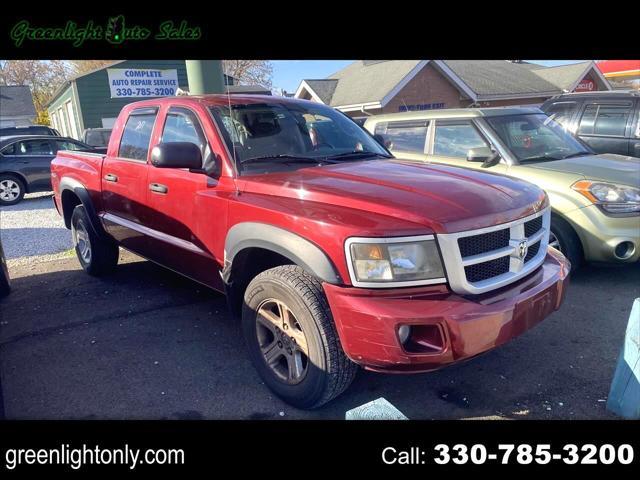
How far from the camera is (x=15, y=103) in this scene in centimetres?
3691

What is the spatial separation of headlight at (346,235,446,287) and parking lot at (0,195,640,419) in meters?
0.97

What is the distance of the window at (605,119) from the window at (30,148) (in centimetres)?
1200

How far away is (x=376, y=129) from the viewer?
23.0 feet

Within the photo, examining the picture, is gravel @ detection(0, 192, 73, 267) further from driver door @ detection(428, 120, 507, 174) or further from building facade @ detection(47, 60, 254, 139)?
building facade @ detection(47, 60, 254, 139)

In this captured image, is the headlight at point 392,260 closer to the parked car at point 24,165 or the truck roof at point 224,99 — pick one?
the truck roof at point 224,99

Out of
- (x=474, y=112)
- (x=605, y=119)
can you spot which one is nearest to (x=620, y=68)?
(x=605, y=119)

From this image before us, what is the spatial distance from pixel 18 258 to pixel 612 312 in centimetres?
713

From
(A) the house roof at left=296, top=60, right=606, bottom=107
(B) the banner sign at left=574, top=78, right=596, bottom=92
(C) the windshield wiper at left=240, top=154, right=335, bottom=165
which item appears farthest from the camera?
(B) the banner sign at left=574, top=78, right=596, bottom=92

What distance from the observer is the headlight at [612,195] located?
4.52 metres

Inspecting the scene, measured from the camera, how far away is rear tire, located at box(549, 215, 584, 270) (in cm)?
466

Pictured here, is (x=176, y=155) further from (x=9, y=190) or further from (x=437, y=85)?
(x=437, y=85)

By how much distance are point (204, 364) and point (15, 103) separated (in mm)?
41611

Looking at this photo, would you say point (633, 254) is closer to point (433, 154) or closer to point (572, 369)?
point (572, 369)

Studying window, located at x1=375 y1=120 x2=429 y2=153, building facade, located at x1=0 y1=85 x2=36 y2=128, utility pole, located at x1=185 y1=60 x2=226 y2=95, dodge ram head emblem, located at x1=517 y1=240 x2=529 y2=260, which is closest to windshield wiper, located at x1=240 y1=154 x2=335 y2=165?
dodge ram head emblem, located at x1=517 y1=240 x2=529 y2=260
